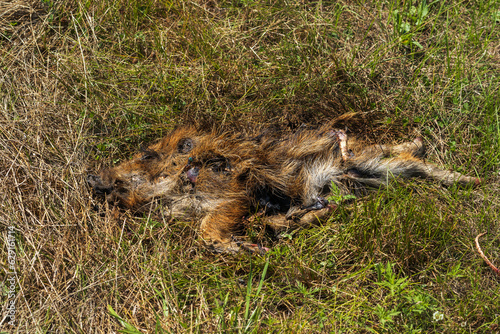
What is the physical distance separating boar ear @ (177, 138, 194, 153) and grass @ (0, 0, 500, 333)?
254 mm

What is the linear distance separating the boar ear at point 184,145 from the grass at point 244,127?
25 cm

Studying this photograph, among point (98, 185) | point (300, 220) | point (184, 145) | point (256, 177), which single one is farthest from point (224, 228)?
point (98, 185)

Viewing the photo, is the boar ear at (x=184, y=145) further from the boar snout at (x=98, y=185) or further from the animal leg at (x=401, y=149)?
the animal leg at (x=401, y=149)

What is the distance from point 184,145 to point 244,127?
56cm

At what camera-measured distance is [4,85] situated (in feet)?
13.7

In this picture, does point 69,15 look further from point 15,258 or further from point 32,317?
point 32,317

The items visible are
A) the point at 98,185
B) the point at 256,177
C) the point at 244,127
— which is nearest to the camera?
the point at 256,177

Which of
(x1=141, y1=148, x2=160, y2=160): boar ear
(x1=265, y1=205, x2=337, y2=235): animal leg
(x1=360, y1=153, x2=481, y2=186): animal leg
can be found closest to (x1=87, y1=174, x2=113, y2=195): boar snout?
(x1=141, y1=148, x2=160, y2=160): boar ear

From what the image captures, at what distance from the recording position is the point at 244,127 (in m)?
3.93

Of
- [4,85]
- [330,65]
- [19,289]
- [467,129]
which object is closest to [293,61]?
[330,65]

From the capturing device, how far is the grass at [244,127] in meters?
3.20

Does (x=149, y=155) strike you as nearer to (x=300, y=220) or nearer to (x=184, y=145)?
(x=184, y=145)

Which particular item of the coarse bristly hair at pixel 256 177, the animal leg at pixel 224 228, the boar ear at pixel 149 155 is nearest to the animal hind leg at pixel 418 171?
the coarse bristly hair at pixel 256 177

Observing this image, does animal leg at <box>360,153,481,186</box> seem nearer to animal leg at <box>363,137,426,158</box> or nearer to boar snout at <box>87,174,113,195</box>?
animal leg at <box>363,137,426,158</box>
